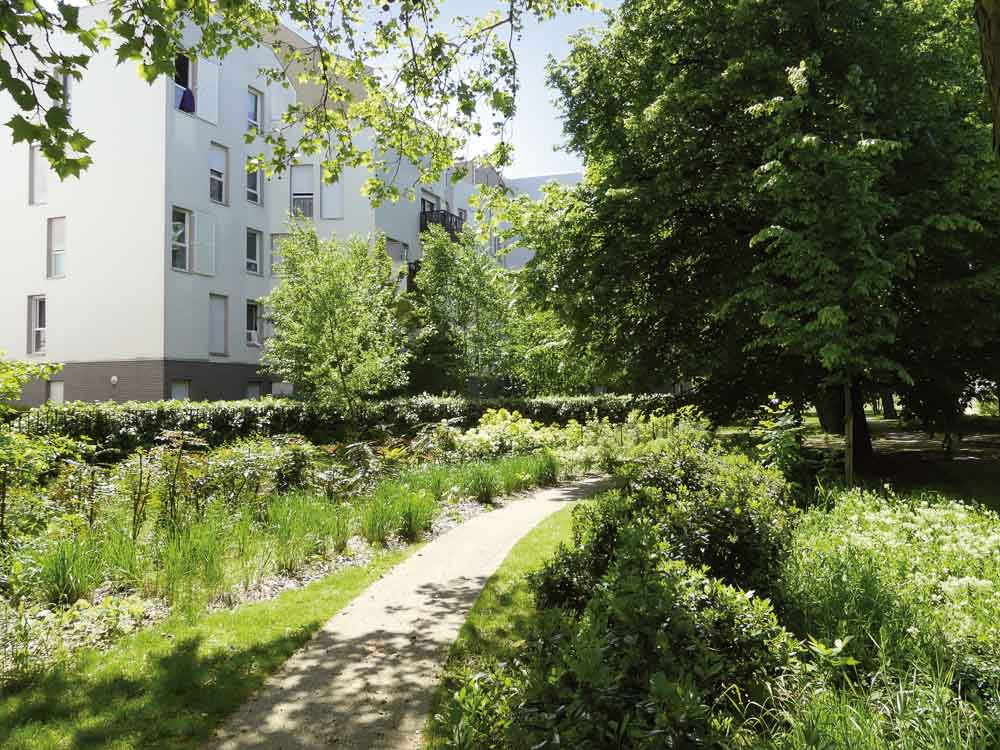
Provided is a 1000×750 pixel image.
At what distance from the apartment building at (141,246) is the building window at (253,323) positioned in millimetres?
51

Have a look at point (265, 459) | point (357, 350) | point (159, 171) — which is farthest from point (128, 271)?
point (265, 459)

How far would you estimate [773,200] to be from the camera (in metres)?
10.9

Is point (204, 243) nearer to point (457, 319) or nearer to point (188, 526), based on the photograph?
point (457, 319)

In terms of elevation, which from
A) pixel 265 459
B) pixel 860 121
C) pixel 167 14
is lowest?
pixel 265 459

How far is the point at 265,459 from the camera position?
8.88m

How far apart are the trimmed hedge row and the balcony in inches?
573

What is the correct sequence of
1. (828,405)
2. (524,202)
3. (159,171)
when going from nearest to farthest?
1. (524,202)
2. (828,405)
3. (159,171)

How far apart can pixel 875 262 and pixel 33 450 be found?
972cm

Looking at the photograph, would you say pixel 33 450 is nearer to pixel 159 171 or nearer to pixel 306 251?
pixel 306 251

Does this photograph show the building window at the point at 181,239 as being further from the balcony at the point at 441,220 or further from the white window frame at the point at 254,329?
the balcony at the point at 441,220

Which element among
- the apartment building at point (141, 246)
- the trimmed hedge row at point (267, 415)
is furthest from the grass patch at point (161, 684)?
the apartment building at point (141, 246)

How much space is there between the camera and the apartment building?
22.1 m

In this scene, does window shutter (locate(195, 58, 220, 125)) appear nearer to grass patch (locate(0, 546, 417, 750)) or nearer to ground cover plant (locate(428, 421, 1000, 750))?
grass patch (locate(0, 546, 417, 750))

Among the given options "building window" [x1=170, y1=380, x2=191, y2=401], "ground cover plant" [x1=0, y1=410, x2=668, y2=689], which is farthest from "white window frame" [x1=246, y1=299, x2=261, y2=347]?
"ground cover plant" [x1=0, y1=410, x2=668, y2=689]
